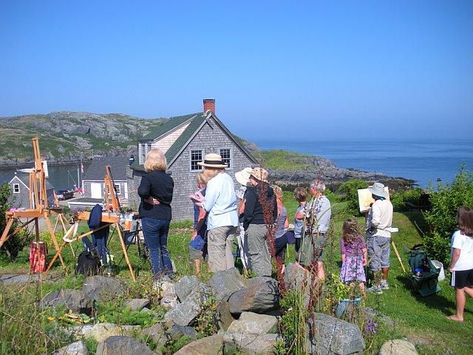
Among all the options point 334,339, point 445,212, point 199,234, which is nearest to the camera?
point 334,339

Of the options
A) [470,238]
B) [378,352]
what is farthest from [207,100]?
[378,352]

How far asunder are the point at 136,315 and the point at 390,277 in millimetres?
6334

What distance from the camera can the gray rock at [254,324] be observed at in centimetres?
504

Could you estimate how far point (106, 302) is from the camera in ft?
20.3

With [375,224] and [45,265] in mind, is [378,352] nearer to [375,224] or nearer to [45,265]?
[375,224]

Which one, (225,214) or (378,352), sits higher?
(225,214)

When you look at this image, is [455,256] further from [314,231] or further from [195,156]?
[195,156]

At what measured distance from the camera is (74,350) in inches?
187

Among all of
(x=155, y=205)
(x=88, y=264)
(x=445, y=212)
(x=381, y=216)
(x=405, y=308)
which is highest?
(x=155, y=205)

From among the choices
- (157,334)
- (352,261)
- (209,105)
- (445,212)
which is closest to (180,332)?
(157,334)

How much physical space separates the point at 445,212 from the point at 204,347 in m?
8.21

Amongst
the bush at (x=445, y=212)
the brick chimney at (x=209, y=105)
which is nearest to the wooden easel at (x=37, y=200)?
the bush at (x=445, y=212)

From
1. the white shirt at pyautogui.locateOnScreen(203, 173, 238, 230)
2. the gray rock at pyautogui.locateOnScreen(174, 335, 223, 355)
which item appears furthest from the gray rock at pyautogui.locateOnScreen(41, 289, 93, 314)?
the white shirt at pyautogui.locateOnScreen(203, 173, 238, 230)

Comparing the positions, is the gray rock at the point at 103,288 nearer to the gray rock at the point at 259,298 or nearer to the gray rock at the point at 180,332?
the gray rock at the point at 180,332
